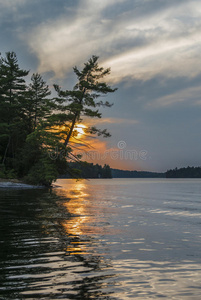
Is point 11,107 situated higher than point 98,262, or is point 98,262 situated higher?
point 11,107

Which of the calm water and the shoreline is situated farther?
the shoreline

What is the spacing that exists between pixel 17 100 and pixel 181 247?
183 feet

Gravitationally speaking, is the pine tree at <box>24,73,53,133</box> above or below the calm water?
above

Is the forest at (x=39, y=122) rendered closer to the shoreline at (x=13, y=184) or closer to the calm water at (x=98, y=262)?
the shoreline at (x=13, y=184)

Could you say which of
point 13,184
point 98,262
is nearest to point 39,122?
point 13,184

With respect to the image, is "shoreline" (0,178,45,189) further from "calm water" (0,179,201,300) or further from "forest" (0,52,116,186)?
"calm water" (0,179,201,300)

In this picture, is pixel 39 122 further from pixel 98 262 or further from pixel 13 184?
pixel 98 262

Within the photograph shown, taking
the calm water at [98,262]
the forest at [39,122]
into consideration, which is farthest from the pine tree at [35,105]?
the calm water at [98,262]

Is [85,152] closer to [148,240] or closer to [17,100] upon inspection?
[17,100]

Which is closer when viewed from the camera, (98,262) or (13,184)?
(98,262)

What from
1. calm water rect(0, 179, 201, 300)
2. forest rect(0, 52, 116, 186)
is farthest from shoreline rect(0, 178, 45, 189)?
calm water rect(0, 179, 201, 300)

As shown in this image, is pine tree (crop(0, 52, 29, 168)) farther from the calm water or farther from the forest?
the calm water

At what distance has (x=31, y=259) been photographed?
6516 mm

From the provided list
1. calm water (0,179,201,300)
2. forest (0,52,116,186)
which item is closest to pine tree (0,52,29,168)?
forest (0,52,116,186)
